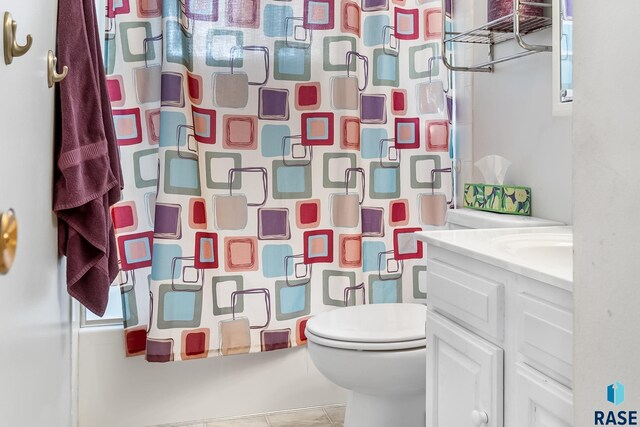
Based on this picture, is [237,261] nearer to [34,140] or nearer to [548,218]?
[548,218]

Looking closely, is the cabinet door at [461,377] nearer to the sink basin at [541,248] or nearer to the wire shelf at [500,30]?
the sink basin at [541,248]

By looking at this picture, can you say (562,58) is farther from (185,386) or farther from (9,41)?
(185,386)

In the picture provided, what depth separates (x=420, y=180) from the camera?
2.31 metres

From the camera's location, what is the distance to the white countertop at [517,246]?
3.54 feet

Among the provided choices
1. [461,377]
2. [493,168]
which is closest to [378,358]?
[461,377]

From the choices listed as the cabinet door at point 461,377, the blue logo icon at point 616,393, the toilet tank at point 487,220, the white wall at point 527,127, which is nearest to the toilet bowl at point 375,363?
the cabinet door at point 461,377

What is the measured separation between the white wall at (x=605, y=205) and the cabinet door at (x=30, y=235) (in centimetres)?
65

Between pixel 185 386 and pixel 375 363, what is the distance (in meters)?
0.86

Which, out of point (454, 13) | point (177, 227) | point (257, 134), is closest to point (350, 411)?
point (177, 227)

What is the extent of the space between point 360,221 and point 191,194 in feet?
2.14

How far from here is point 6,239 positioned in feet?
1.99

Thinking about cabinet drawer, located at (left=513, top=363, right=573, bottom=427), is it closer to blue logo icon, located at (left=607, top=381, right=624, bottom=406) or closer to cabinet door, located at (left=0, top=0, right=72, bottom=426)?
blue logo icon, located at (left=607, top=381, right=624, bottom=406)

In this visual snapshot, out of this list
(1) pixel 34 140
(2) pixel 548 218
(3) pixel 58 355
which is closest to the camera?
(1) pixel 34 140

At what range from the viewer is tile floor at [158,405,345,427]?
2145 millimetres
